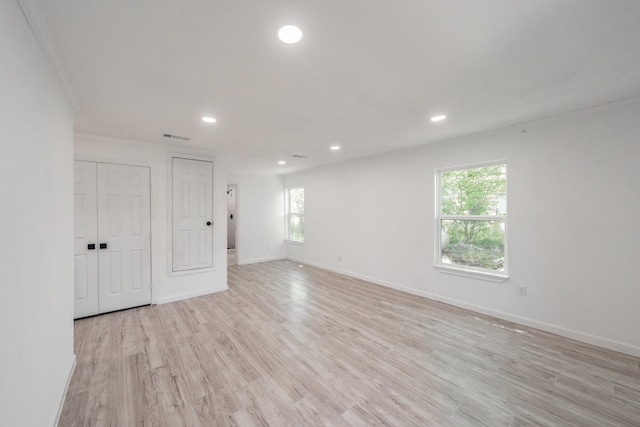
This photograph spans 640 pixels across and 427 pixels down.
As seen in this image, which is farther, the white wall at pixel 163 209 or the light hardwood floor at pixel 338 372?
the white wall at pixel 163 209

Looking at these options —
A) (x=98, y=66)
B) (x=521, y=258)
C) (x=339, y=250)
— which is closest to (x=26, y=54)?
(x=98, y=66)

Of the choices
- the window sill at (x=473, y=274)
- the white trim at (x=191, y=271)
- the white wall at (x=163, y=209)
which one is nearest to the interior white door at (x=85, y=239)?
the white wall at (x=163, y=209)

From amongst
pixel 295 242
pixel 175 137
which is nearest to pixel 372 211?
pixel 295 242

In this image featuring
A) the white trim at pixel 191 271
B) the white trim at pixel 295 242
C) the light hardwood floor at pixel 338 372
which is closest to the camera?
the light hardwood floor at pixel 338 372

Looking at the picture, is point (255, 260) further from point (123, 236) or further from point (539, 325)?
point (539, 325)

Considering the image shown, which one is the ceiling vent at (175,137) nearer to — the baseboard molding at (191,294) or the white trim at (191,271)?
the white trim at (191,271)

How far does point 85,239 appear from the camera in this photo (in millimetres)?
3258

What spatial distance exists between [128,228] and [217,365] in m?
2.52

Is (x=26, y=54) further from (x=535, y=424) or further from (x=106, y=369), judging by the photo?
(x=535, y=424)

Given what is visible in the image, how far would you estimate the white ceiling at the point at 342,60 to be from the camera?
1.28m

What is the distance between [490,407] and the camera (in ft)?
5.85

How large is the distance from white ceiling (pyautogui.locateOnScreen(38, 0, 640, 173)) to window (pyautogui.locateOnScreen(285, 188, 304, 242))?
12.8ft

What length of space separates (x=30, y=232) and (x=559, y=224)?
4463 mm

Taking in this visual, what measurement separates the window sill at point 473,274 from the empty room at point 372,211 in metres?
0.03
